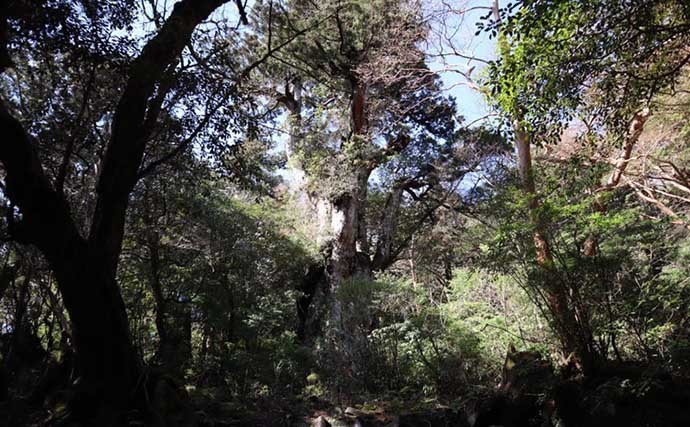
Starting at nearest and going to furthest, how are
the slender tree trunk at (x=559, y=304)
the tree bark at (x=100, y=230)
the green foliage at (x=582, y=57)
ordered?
1. the green foliage at (x=582, y=57)
2. the tree bark at (x=100, y=230)
3. the slender tree trunk at (x=559, y=304)

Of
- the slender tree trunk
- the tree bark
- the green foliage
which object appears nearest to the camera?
the green foliage

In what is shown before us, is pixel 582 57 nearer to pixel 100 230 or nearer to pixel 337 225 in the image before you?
pixel 100 230

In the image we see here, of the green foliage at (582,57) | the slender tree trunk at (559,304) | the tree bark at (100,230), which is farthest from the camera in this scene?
the slender tree trunk at (559,304)

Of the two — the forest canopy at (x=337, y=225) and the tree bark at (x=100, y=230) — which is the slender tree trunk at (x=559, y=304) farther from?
the tree bark at (x=100, y=230)

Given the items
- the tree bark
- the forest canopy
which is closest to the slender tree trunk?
the forest canopy

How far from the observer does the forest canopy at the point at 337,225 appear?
12.3ft

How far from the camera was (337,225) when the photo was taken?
414 inches

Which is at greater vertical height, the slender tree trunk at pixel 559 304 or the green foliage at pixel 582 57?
the green foliage at pixel 582 57

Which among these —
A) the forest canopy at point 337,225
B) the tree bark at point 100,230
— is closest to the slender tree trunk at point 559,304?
the forest canopy at point 337,225

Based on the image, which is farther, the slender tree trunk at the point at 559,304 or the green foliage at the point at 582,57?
the slender tree trunk at the point at 559,304

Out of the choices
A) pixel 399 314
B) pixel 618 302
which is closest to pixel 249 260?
pixel 399 314

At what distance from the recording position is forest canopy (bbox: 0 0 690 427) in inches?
147

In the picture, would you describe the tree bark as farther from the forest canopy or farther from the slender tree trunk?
the slender tree trunk

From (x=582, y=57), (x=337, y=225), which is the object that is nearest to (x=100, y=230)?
(x=582, y=57)
